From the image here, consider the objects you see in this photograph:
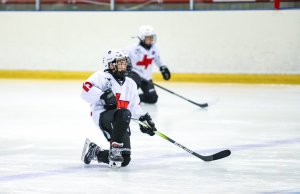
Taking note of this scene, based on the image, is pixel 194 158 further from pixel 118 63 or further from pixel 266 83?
pixel 266 83

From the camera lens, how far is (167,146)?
5207 millimetres

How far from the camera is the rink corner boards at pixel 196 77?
9.97 m

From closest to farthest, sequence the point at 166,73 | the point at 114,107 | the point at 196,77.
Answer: the point at 114,107 → the point at 166,73 → the point at 196,77

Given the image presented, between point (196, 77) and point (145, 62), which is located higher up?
point (145, 62)

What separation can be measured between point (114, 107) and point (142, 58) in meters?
4.05

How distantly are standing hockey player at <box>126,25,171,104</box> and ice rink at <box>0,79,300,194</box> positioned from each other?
0.17 meters

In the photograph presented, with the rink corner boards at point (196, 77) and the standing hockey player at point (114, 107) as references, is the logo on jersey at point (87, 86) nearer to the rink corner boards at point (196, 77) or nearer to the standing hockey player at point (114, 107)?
the standing hockey player at point (114, 107)

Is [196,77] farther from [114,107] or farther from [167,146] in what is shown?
[114,107]

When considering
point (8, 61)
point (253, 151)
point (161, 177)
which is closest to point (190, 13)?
point (8, 61)

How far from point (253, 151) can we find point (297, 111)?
2.55m

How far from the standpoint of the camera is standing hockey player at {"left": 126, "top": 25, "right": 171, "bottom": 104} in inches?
328

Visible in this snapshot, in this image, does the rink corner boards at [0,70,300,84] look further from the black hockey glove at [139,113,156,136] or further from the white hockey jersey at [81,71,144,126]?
the black hockey glove at [139,113,156,136]

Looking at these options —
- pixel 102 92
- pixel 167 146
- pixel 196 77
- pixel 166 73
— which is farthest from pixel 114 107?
pixel 196 77

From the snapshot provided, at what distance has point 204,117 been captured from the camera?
7.08 m
